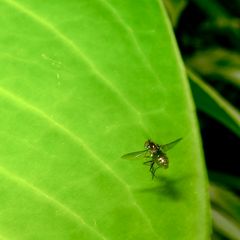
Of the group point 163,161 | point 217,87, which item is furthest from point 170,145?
point 217,87

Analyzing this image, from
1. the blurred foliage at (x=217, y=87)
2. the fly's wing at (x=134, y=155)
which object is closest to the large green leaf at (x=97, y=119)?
the fly's wing at (x=134, y=155)

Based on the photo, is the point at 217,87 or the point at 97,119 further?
the point at 217,87

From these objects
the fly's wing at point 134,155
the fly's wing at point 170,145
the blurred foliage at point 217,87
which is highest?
the fly's wing at point 170,145

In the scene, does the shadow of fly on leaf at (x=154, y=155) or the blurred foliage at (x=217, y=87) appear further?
the blurred foliage at (x=217, y=87)

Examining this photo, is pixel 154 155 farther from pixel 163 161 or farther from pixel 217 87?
pixel 217 87

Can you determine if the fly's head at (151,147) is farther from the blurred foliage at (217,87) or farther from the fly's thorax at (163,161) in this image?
the blurred foliage at (217,87)

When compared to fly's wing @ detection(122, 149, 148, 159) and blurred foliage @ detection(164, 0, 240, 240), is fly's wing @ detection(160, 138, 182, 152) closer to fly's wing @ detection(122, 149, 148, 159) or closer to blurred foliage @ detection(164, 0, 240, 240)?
fly's wing @ detection(122, 149, 148, 159)

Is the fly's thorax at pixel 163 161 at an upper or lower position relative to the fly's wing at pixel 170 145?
lower
